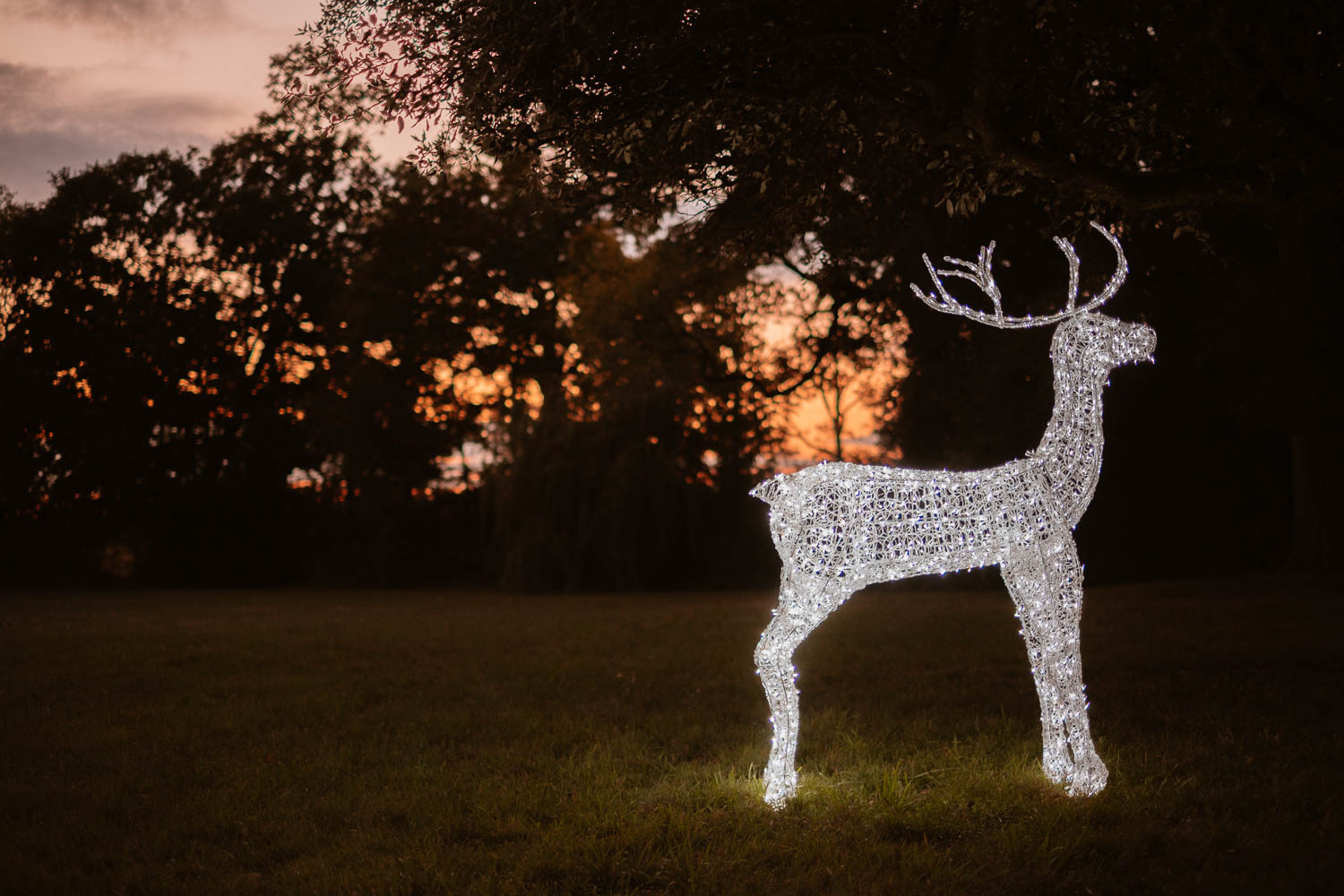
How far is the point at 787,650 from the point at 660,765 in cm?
162

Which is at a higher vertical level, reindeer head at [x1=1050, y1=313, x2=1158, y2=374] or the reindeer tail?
reindeer head at [x1=1050, y1=313, x2=1158, y2=374]

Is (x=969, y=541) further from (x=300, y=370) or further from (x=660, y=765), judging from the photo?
(x=300, y=370)

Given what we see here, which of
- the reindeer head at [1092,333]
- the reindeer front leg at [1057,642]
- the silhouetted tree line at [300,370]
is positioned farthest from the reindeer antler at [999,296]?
the silhouetted tree line at [300,370]

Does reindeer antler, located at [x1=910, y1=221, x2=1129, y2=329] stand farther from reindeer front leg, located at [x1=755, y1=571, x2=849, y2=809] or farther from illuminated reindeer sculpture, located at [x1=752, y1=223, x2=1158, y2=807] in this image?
reindeer front leg, located at [x1=755, y1=571, x2=849, y2=809]

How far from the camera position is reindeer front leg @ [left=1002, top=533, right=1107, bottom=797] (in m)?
5.91

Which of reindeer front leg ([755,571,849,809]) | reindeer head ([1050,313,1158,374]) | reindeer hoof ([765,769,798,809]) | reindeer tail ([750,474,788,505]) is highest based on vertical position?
reindeer head ([1050,313,1158,374])

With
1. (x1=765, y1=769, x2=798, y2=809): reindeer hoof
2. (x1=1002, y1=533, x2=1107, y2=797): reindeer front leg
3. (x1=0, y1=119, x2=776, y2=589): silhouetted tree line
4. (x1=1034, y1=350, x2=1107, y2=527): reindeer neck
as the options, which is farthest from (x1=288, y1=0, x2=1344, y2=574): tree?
(x1=0, y1=119, x2=776, y2=589): silhouetted tree line

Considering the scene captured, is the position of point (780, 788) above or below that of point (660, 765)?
above

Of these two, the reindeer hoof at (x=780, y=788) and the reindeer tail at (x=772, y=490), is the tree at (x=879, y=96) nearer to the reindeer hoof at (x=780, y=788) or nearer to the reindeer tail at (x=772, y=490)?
the reindeer tail at (x=772, y=490)

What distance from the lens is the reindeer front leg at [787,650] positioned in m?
5.76

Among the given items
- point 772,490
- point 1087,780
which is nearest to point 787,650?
point 772,490

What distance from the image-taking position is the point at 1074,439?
20.2 ft

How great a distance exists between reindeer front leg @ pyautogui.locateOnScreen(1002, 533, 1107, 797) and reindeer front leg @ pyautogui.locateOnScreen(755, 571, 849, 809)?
1.07 m

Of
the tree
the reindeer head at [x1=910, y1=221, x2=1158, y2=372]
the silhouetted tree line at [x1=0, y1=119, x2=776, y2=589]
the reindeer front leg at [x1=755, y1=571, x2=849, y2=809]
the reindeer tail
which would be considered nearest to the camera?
the reindeer front leg at [x1=755, y1=571, x2=849, y2=809]
